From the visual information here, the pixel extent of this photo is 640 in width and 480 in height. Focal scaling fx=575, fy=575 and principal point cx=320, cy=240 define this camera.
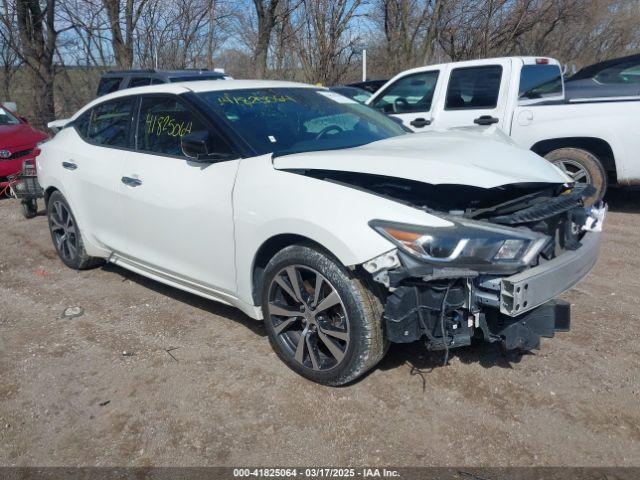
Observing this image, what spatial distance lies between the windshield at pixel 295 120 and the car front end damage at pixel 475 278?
1.15 metres

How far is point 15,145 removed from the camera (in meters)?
9.24

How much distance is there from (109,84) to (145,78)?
4.00 ft

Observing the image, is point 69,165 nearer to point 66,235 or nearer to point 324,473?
point 66,235

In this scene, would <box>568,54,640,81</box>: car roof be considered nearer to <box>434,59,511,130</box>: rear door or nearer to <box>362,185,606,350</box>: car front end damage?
<box>434,59,511,130</box>: rear door

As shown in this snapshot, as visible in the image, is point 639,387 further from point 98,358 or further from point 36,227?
point 36,227

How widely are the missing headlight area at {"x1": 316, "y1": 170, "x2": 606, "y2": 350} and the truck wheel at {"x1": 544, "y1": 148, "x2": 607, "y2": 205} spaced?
3.77 meters

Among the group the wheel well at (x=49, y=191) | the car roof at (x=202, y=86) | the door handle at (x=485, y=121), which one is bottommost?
the wheel well at (x=49, y=191)

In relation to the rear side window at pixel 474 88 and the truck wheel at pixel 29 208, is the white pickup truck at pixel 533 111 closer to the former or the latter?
the rear side window at pixel 474 88

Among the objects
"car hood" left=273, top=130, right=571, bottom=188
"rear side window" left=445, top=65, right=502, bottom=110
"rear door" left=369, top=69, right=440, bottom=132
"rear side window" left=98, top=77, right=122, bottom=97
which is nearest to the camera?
"car hood" left=273, top=130, right=571, bottom=188

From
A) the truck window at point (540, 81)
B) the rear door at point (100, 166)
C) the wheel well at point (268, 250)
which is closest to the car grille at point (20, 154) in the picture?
the rear door at point (100, 166)

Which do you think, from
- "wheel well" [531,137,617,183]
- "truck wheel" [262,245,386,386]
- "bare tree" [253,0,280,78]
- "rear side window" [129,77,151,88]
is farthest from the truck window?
"bare tree" [253,0,280,78]

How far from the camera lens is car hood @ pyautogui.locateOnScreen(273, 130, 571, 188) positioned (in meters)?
3.00

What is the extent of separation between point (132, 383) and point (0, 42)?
55.5 ft

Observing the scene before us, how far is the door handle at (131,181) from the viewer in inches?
164
